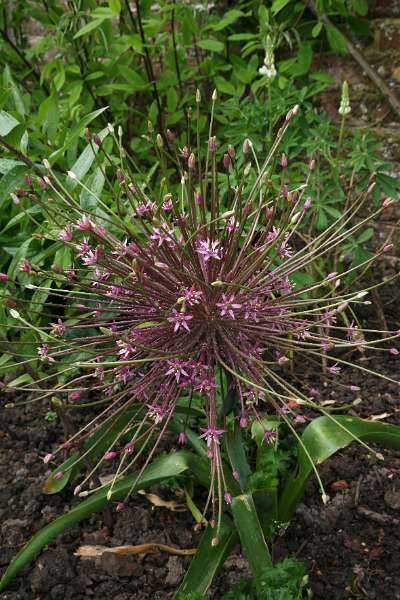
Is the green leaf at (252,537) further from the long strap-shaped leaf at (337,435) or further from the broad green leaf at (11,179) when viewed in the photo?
the broad green leaf at (11,179)

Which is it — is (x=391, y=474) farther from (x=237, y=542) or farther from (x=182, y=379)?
(x=182, y=379)

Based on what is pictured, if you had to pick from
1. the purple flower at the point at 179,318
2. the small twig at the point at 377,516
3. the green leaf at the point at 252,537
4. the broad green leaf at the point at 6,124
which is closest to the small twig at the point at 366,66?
the broad green leaf at the point at 6,124

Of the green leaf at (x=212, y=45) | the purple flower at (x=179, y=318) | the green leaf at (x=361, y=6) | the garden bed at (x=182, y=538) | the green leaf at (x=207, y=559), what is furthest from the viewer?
the green leaf at (x=361, y=6)

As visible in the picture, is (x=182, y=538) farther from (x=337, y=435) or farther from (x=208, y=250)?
(x=208, y=250)

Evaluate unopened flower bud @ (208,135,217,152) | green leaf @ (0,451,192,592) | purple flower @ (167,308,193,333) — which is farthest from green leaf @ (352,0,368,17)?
green leaf @ (0,451,192,592)

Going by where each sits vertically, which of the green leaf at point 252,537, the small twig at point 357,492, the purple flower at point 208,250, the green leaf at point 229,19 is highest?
the green leaf at point 229,19

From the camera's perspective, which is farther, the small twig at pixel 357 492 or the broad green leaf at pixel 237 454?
the small twig at pixel 357 492

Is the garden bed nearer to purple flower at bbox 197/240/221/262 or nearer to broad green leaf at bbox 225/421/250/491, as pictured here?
broad green leaf at bbox 225/421/250/491
